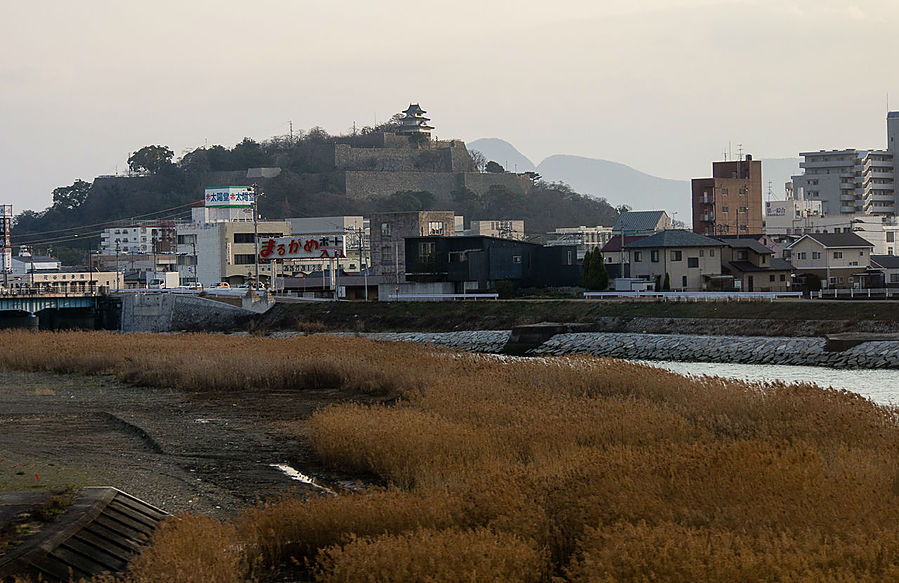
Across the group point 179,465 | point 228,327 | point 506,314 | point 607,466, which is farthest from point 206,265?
point 607,466

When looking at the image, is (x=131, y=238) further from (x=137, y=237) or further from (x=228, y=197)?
(x=228, y=197)

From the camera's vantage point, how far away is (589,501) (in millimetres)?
9484

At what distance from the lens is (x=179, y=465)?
16.1 metres

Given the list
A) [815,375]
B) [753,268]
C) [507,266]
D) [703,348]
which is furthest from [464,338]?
[815,375]

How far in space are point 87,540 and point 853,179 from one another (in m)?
121

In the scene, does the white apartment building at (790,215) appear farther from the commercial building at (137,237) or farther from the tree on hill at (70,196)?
the tree on hill at (70,196)

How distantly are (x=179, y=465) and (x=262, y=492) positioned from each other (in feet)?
9.33

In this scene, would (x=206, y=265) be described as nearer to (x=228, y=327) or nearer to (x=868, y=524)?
(x=228, y=327)

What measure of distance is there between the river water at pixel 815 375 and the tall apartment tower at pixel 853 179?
8532 cm

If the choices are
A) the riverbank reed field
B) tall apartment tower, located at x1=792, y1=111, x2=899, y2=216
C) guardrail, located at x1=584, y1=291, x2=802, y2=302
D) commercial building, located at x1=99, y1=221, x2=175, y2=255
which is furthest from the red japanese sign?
tall apartment tower, located at x1=792, y1=111, x2=899, y2=216

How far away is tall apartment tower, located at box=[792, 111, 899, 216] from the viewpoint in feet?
373

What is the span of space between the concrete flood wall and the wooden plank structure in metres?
54.1

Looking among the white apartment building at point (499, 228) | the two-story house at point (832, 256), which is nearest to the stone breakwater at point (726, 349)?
the two-story house at point (832, 256)

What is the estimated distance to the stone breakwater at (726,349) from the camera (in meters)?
34.4
